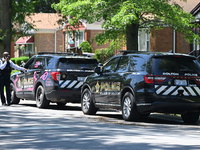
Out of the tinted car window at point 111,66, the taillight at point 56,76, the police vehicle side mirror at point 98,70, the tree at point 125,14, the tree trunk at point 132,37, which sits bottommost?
the taillight at point 56,76

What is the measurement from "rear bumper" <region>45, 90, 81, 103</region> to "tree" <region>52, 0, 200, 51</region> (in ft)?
14.8

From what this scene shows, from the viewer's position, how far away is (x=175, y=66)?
13359 mm

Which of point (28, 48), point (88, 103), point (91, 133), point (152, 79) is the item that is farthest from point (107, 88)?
point (28, 48)

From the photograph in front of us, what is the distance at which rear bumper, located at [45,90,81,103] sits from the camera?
17145 millimetres

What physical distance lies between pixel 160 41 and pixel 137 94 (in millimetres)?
30086

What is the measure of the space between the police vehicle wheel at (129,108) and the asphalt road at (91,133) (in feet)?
0.67

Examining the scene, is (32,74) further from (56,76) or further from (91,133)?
(91,133)

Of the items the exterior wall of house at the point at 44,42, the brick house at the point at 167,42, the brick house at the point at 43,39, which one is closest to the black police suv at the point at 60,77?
the brick house at the point at 167,42

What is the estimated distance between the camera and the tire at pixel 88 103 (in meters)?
15.4

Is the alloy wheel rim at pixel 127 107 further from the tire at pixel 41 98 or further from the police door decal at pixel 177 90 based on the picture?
the tire at pixel 41 98

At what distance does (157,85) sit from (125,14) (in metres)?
8.60

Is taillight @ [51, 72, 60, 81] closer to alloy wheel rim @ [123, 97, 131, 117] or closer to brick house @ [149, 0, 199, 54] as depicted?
alloy wheel rim @ [123, 97, 131, 117]

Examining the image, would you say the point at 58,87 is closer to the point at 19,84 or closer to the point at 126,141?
the point at 19,84

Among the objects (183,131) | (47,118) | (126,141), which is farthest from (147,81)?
(126,141)
